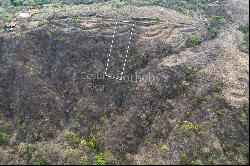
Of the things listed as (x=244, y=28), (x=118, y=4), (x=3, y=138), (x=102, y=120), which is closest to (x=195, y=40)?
(x=244, y=28)

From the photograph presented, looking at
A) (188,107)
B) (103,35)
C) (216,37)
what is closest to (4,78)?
(103,35)

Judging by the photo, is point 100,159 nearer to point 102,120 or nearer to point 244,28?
point 102,120

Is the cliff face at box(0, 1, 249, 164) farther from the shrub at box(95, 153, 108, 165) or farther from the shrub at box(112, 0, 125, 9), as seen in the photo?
the shrub at box(112, 0, 125, 9)

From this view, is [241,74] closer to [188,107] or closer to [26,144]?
[188,107]

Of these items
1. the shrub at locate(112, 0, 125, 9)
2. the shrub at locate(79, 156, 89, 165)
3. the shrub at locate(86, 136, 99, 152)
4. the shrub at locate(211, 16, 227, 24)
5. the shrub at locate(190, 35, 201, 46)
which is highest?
the shrub at locate(112, 0, 125, 9)

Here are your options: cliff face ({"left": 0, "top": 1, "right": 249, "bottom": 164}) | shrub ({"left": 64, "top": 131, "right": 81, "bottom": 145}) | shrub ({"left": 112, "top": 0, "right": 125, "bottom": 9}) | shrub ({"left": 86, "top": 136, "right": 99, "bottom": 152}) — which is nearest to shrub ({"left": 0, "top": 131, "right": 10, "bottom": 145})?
cliff face ({"left": 0, "top": 1, "right": 249, "bottom": 164})

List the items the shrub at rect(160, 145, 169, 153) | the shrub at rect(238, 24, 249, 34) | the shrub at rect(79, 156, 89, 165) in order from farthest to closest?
the shrub at rect(238, 24, 249, 34) → the shrub at rect(79, 156, 89, 165) → the shrub at rect(160, 145, 169, 153)

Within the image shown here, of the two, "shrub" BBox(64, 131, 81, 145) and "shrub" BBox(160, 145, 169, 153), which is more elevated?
"shrub" BBox(160, 145, 169, 153)

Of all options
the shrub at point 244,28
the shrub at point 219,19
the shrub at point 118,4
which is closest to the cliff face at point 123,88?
the shrub at point 219,19
